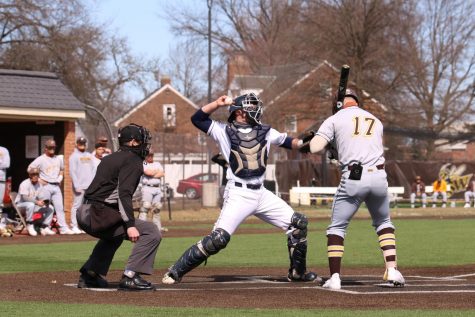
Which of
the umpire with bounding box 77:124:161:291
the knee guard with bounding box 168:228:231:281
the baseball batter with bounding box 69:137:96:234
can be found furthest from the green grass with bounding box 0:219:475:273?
the umpire with bounding box 77:124:161:291

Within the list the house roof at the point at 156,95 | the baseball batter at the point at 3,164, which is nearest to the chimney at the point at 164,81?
the house roof at the point at 156,95

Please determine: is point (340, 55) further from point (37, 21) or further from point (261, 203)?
point (261, 203)

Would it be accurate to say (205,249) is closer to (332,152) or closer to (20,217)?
(332,152)

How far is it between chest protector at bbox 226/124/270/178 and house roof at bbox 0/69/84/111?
13838mm

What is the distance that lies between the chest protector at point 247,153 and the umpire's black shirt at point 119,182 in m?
1.05

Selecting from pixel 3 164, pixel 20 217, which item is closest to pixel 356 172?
pixel 3 164

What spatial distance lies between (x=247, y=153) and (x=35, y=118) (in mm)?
14620

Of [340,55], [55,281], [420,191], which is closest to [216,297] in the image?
[55,281]

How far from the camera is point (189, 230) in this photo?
24016 mm

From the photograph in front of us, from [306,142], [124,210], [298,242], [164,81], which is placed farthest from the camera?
[164,81]

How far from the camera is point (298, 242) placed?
1124 centimetres

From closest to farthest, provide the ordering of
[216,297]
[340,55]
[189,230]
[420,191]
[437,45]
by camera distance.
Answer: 1. [216,297]
2. [189,230]
3. [420,191]
4. [340,55]
5. [437,45]

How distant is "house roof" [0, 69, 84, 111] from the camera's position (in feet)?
79.2

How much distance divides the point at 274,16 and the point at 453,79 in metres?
15.2
